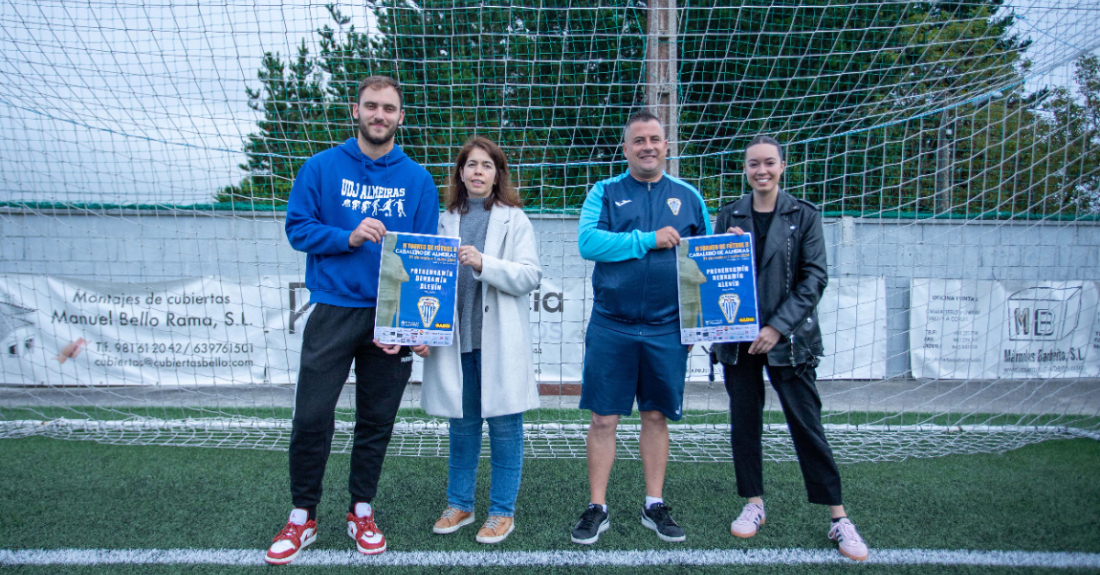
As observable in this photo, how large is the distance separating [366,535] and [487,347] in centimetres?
94

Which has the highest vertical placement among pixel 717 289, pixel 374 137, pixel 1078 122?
pixel 1078 122

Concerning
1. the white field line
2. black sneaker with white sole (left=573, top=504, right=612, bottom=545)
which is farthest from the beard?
black sneaker with white sole (left=573, top=504, right=612, bottom=545)

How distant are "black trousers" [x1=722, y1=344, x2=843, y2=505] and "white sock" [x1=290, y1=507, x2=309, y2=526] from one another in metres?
1.93

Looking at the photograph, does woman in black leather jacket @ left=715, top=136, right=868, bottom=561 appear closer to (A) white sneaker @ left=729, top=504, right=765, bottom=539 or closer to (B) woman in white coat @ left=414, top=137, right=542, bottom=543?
(A) white sneaker @ left=729, top=504, right=765, bottom=539

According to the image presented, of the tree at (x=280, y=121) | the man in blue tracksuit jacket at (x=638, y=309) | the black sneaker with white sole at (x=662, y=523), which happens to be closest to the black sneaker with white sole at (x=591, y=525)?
the man in blue tracksuit jacket at (x=638, y=309)

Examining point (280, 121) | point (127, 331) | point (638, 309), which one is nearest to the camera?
point (638, 309)

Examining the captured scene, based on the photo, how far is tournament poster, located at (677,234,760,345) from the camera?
2562 millimetres

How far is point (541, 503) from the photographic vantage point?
3158 mm

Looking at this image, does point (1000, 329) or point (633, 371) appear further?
point (1000, 329)

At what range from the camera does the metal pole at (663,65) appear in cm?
412

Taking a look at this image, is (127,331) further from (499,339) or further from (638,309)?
(638,309)

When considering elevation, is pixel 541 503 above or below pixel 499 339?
below

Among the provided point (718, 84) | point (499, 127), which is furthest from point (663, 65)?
point (499, 127)

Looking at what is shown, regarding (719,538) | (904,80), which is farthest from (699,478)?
(904,80)
